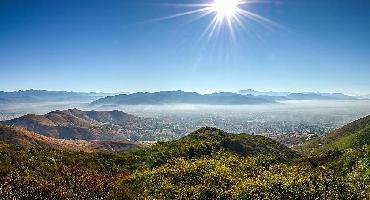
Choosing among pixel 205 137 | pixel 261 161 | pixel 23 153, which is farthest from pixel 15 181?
pixel 205 137

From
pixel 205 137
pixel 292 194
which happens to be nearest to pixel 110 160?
pixel 292 194

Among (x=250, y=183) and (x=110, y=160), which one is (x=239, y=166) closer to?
(x=250, y=183)

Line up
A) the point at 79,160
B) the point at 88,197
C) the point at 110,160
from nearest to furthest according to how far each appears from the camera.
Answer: the point at 88,197 < the point at 79,160 < the point at 110,160

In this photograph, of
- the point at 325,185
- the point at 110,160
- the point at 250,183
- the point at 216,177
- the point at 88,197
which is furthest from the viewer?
the point at 110,160

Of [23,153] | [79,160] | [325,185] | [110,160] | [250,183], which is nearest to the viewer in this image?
[325,185]

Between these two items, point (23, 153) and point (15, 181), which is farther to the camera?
point (23, 153)

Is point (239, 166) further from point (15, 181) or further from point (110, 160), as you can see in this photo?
point (15, 181)

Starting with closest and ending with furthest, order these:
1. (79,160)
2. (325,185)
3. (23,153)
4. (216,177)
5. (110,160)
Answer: (325,185) → (216,177) → (23,153) → (79,160) → (110,160)

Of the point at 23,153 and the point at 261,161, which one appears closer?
the point at 23,153
